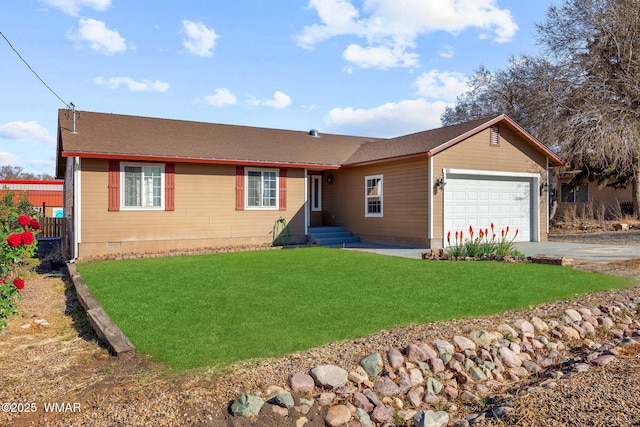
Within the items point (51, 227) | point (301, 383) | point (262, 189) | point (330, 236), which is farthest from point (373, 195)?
point (51, 227)

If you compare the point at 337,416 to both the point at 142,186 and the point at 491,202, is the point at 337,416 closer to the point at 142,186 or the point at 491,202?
the point at 142,186

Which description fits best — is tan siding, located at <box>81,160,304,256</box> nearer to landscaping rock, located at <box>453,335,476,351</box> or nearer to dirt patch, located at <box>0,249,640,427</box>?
dirt patch, located at <box>0,249,640,427</box>

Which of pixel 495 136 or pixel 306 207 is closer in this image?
pixel 495 136

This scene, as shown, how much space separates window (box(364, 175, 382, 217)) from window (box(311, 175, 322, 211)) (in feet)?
7.62

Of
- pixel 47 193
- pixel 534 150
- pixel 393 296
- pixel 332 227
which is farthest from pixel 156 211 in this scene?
pixel 47 193

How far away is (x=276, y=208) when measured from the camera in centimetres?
1499

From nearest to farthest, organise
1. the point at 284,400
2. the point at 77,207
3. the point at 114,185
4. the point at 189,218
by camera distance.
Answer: the point at 284,400
the point at 77,207
the point at 114,185
the point at 189,218

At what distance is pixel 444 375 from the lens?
162 inches

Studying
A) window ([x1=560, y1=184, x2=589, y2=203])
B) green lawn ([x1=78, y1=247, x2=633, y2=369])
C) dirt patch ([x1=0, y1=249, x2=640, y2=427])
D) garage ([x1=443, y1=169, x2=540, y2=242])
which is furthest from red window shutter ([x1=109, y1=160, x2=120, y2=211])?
window ([x1=560, y1=184, x2=589, y2=203])

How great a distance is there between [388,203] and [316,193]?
350cm

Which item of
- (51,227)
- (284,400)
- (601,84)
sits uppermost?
(601,84)

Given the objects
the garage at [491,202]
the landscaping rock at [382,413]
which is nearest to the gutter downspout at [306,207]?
the garage at [491,202]

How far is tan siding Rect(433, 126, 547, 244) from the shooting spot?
13.6 m

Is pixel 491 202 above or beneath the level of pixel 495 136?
beneath
